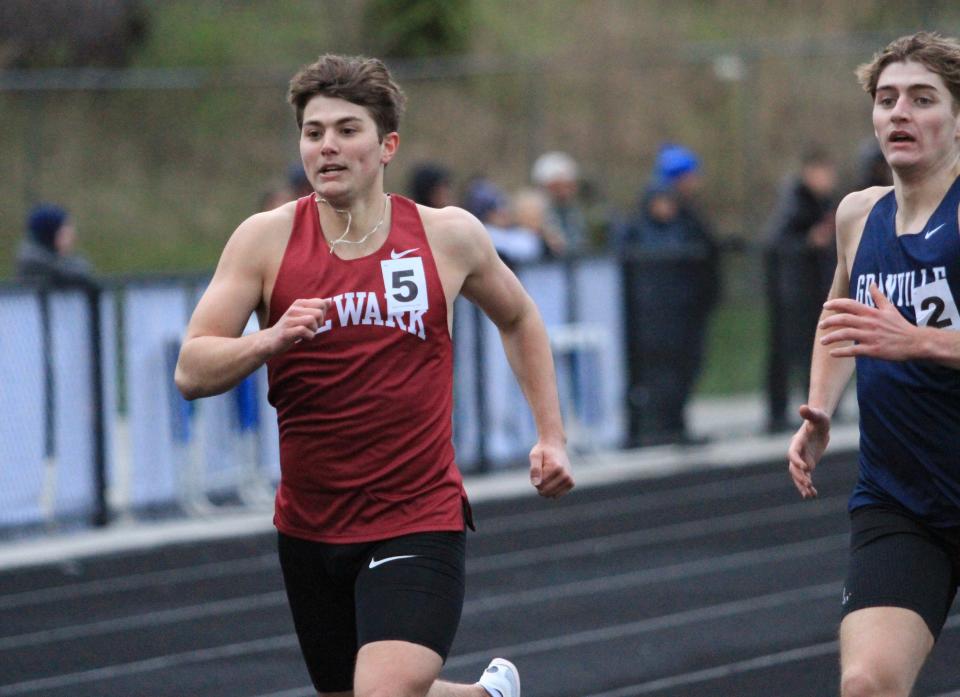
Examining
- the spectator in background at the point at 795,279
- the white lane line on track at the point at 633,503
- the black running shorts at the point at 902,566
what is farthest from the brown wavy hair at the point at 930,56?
the spectator in background at the point at 795,279

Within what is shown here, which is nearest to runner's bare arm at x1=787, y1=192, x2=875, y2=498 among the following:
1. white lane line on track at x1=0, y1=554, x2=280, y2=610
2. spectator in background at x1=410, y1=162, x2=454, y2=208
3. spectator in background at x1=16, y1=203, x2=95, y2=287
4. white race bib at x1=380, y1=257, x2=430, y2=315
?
white race bib at x1=380, y1=257, x2=430, y2=315

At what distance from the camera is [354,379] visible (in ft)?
14.4

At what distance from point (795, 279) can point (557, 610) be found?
19.9 feet

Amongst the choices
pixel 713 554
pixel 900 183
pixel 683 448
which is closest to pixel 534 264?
pixel 683 448

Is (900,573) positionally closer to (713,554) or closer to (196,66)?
(713,554)

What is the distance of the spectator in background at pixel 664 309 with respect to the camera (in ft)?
41.6

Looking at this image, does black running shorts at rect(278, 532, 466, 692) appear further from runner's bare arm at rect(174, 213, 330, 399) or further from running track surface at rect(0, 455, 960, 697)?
running track surface at rect(0, 455, 960, 697)

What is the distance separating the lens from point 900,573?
4277mm

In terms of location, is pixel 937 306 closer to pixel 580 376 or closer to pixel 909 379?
pixel 909 379

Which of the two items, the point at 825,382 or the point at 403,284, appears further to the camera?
the point at 825,382

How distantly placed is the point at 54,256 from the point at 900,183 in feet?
24.7

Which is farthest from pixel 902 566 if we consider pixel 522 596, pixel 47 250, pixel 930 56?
pixel 47 250

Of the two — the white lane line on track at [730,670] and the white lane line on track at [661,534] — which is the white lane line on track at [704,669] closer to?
the white lane line on track at [730,670]

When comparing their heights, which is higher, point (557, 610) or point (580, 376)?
point (580, 376)
